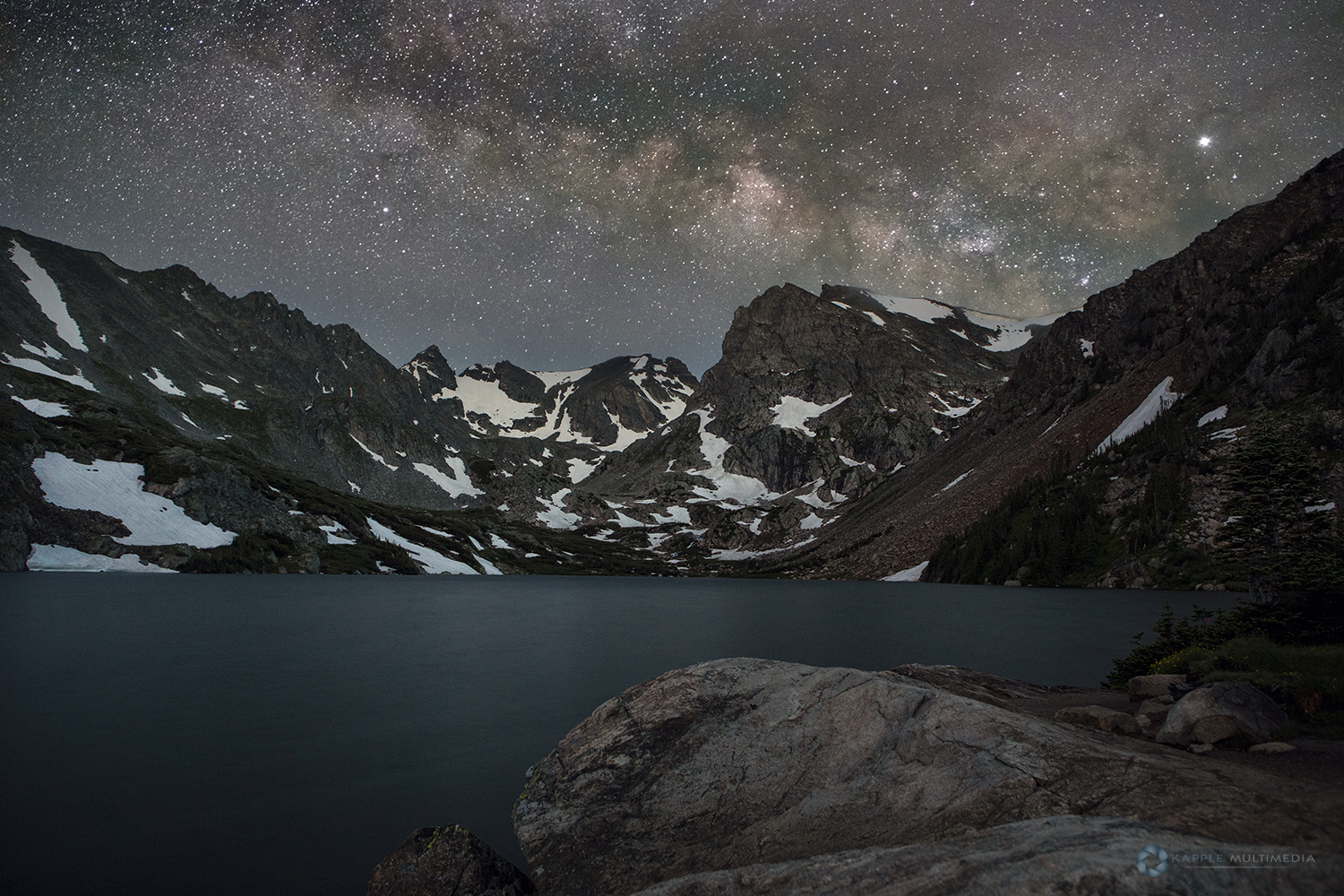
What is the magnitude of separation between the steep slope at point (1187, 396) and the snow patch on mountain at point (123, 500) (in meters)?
164

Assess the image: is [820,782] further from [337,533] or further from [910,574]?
[337,533]

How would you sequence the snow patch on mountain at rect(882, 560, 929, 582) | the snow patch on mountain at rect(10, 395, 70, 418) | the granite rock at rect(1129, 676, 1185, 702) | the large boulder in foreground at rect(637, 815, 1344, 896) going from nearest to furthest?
the large boulder in foreground at rect(637, 815, 1344, 896), the granite rock at rect(1129, 676, 1185, 702), the snow patch on mountain at rect(10, 395, 70, 418), the snow patch on mountain at rect(882, 560, 929, 582)

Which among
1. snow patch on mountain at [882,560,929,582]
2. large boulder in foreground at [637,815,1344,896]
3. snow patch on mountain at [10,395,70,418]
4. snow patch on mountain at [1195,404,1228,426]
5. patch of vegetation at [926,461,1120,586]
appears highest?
snow patch on mountain at [10,395,70,418]

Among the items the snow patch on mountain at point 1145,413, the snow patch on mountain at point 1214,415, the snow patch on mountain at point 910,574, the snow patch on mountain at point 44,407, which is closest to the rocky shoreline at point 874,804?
the snow patch on mountain at point 1214,415

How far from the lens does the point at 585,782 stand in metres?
13.8

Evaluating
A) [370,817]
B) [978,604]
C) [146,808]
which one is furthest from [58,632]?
[978,604]

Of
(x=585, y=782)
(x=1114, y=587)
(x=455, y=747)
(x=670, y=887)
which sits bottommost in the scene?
(x=1114, y=587)

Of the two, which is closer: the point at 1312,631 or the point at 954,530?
the point at 1312,631

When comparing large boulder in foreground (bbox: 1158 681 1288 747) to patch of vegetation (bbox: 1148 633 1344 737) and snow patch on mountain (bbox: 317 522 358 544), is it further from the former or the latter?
snow patch on mountain (bbox: 317 522 358 544)

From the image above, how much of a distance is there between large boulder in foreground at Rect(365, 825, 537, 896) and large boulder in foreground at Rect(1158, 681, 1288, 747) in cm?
1379

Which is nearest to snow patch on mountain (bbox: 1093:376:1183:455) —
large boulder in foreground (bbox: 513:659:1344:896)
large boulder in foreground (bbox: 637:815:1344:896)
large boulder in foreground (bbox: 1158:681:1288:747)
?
large boulder in foreground (bbox: 1158:681:1288:747)

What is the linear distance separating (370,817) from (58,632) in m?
45.7

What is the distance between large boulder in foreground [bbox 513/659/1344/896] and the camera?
8.78m

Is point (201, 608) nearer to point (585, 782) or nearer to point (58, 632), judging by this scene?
point (58, 632)
